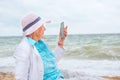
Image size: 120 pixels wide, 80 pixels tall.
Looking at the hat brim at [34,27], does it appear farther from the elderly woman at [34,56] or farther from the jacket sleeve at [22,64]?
the jacket sleeve at [22,64]

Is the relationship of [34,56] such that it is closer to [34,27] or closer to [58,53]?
[34,27]

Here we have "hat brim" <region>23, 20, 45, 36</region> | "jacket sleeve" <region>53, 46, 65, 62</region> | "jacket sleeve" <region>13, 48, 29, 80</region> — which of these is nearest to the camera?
"jacket sleeve" <region>13, 48, 29, 80</region>

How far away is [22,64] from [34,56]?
15cm

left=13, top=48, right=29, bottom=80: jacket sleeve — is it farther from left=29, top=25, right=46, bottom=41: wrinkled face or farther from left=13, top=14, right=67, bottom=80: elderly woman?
left=29, top=25, right=46, bottom=41: wrinkled face

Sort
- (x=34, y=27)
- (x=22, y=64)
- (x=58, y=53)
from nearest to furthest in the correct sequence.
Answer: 1. (x=22, y=64)
2. (x=34, y=27)
3. (x=58, y=53)

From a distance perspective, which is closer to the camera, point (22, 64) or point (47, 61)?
point (22, 64)

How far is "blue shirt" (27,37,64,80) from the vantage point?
4.32 m

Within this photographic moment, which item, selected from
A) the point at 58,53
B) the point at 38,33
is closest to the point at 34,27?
the point at 38,33

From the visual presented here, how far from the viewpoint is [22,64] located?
410cm

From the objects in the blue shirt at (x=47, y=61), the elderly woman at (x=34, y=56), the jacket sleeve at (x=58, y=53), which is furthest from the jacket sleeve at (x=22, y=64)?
the jacket sleeve at (x=58, y=53)

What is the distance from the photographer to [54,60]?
14.6ft

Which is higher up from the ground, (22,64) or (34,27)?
(34,27)

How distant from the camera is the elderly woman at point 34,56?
13.5ft

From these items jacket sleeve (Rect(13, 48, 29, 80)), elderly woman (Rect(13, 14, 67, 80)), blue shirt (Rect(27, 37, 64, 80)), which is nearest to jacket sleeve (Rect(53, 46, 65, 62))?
elderly woman (Rect(13, 14, 67, 80))
